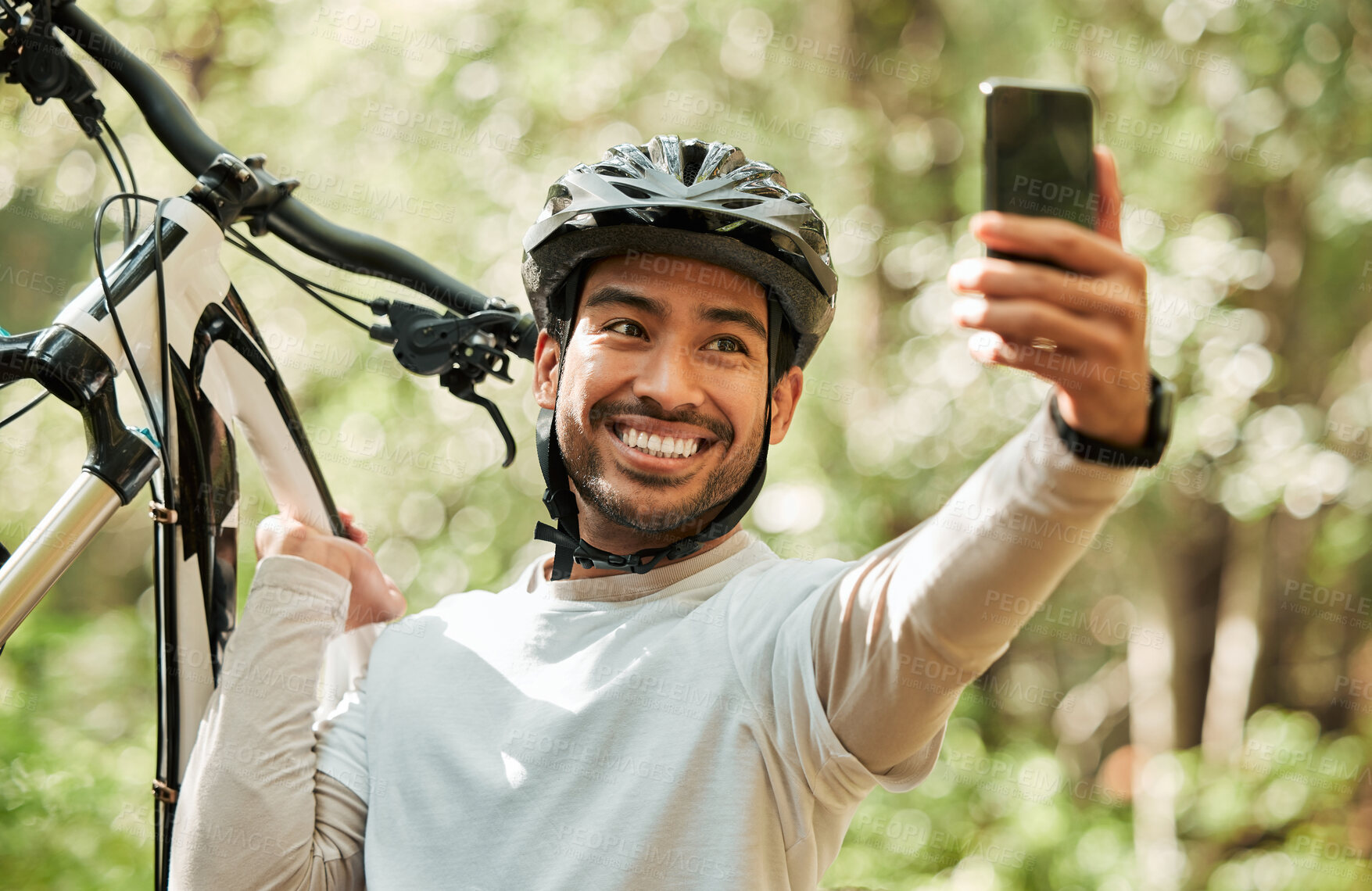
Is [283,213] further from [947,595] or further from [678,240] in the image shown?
[947,595]

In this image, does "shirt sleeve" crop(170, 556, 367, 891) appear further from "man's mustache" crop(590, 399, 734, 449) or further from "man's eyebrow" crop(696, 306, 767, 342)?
"man's eyebrow" crop(696, 306, 767, 342)

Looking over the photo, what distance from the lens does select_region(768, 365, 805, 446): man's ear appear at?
2.21 meters

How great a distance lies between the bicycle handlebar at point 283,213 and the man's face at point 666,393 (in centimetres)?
46

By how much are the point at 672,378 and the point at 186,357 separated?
1.03 meters

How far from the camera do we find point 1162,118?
6754 mm

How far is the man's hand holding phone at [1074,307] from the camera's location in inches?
41.9
